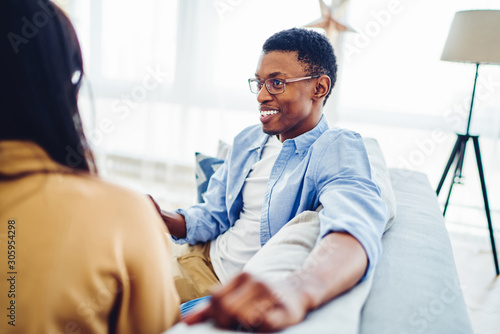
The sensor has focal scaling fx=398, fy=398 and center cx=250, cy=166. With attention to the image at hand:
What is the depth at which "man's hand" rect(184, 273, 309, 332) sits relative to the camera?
1.77 feet

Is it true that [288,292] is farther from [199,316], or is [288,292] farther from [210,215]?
[210,215]

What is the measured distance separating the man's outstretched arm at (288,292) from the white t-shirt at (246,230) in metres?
0.51

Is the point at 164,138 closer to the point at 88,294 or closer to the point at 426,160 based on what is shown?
the point at 426,160

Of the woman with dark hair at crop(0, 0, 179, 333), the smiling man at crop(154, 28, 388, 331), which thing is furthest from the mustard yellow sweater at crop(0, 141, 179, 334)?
the smiling man at crop(154, 28, 388, 331)

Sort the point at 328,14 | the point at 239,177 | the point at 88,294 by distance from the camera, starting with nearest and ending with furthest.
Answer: the point at 88,294 < the point at 239,177 < the point at 328,14

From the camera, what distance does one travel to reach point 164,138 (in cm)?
326

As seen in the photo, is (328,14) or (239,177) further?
(328,14)

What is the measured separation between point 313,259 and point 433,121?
230 cm

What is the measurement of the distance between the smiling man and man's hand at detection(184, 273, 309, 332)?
128 mm

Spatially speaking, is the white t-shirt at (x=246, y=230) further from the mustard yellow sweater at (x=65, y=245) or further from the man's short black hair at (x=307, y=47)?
the mustard yellow sweater at (x=65, y=245)

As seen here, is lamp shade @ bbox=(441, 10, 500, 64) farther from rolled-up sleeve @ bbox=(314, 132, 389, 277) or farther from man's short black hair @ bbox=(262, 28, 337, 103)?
rolled-up sleeve @ bbox=(314, 132, 389, 277)

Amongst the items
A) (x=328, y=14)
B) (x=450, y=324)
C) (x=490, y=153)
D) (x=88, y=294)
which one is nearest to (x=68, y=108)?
(x=88, y=294)

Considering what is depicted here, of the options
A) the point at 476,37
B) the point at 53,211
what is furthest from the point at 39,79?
the point at 476,37

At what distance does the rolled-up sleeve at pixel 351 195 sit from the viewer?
798mm
